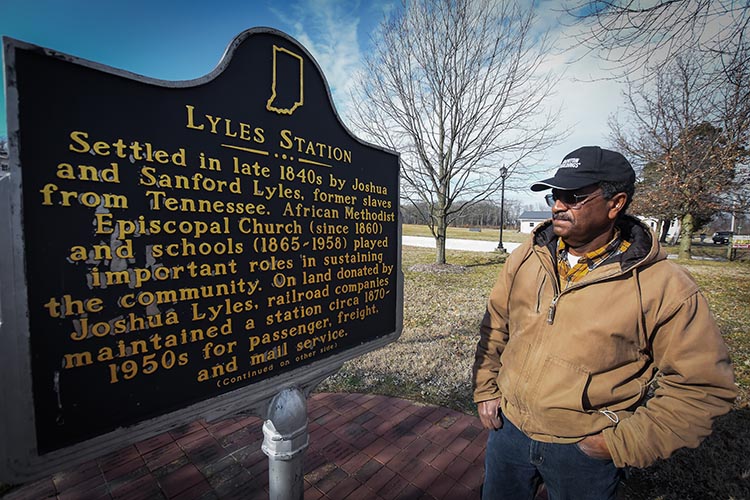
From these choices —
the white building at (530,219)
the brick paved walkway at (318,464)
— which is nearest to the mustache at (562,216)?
the brick paved walkway at (318,464)

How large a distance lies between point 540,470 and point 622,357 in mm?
657

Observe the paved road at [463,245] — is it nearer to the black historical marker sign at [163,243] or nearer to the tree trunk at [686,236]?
the tree trunk at [686,236]

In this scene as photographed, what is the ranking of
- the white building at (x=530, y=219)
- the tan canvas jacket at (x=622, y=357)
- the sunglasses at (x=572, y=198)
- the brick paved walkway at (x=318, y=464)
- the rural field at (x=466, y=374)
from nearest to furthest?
the tan canvas jacket at (x=622, y=357) → the sunglasses at (x=572, y=198) → the brick paved walkway at (x=318, y=464) → the rural field at (x=466, y=374) → the white building at (x=530, y=219)

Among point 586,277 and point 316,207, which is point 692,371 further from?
point 316,207

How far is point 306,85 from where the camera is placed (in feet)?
5.29

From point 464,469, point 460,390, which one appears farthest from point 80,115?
point 460,390

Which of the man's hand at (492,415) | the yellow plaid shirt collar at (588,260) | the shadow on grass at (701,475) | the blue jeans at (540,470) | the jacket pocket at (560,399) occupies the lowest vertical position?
the shadow on grass at (701,475)

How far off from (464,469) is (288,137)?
2461 mm

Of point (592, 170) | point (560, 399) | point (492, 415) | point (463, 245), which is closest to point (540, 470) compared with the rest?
point (492, 415)

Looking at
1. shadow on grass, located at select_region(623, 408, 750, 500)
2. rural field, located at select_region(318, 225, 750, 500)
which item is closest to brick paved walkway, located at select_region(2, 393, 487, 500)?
rural field, located at select_region(318, 225, 750, 500)

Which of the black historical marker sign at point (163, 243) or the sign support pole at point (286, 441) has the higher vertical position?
the black historical marker sign at point (163, 243)

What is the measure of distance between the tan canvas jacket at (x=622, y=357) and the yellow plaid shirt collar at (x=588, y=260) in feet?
0.16

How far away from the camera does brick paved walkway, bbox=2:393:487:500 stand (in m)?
2.18

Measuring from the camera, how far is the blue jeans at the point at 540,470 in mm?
1457
